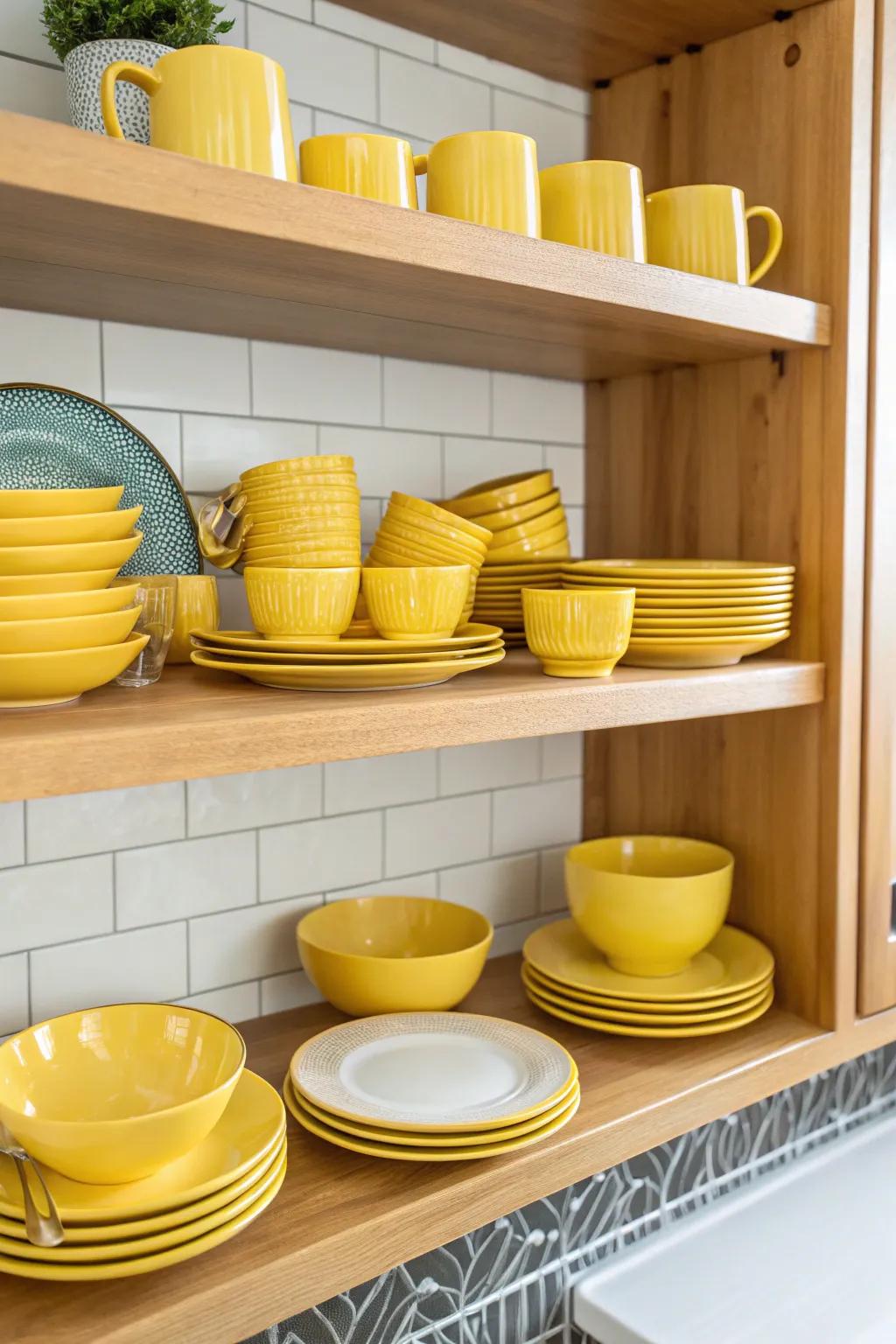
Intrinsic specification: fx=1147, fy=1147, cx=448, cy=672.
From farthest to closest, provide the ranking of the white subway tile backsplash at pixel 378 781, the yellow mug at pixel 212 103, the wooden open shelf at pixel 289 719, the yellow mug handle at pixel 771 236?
the white subway tile backsplash at pixel 378 781 → the yellow mug handle at pixel 771 236 → the yellow mug at pixel 212 103 → the wooden open shelf at pixel 289 719

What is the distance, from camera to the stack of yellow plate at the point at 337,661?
902mm

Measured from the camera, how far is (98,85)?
93 centimetres

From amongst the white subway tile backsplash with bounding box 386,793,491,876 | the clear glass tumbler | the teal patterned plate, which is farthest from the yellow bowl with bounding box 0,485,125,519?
the white subway tile backsplash with bounding box 386,793,491,876

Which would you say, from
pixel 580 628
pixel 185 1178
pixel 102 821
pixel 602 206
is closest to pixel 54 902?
pixel 102 821

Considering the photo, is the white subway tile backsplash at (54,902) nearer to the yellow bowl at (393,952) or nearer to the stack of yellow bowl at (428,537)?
the yellow bowl at (393,952)

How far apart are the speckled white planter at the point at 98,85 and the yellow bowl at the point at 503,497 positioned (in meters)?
0.49

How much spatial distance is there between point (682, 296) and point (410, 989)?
2.44 feet

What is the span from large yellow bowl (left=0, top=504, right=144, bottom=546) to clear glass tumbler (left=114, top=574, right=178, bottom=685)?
11 centimetres

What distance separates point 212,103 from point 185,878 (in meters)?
0.74

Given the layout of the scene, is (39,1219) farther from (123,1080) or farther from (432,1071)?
(432,1071)

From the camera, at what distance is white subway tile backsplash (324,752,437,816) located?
1320mm

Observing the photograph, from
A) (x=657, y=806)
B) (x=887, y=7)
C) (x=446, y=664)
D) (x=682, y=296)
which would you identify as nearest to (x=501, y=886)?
(x=657, y=806)

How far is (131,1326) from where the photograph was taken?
31.3 inches

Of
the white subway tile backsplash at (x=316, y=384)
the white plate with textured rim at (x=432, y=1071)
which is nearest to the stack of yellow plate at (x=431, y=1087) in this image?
the white plate with textured rim at (x=432, y=1071)
